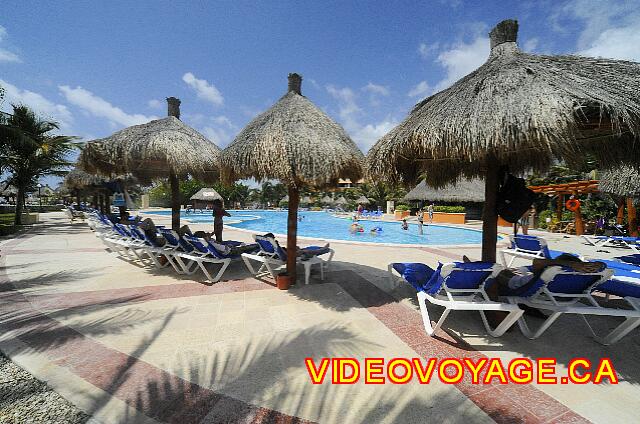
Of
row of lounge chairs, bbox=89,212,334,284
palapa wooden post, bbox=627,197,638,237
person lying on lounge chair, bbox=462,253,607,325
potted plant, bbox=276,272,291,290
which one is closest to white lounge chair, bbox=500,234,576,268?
person lying on lounge chair, bbox=462,253,607,325

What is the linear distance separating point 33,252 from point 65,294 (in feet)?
16.9

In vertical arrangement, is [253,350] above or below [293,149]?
below

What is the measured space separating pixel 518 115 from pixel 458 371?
2887 mm

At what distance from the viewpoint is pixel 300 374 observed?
254cm

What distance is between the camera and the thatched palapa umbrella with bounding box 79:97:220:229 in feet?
20.1

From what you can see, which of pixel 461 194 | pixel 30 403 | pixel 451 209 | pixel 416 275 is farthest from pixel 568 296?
pixel 461 194

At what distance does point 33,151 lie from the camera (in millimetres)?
13039

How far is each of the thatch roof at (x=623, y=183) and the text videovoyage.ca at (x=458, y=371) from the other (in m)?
10.3

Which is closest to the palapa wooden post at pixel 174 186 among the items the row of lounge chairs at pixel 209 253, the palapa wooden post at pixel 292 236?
the row of lounge chairs at pixel 209 253

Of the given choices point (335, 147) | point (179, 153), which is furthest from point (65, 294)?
point (335, 147)

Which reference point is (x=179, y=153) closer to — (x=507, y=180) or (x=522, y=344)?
(x=507, y=180)

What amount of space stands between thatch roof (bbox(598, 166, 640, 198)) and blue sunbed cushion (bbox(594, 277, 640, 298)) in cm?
823

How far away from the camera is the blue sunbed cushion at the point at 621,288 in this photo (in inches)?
136

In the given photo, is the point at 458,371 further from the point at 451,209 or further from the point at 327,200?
the point at 327,200
